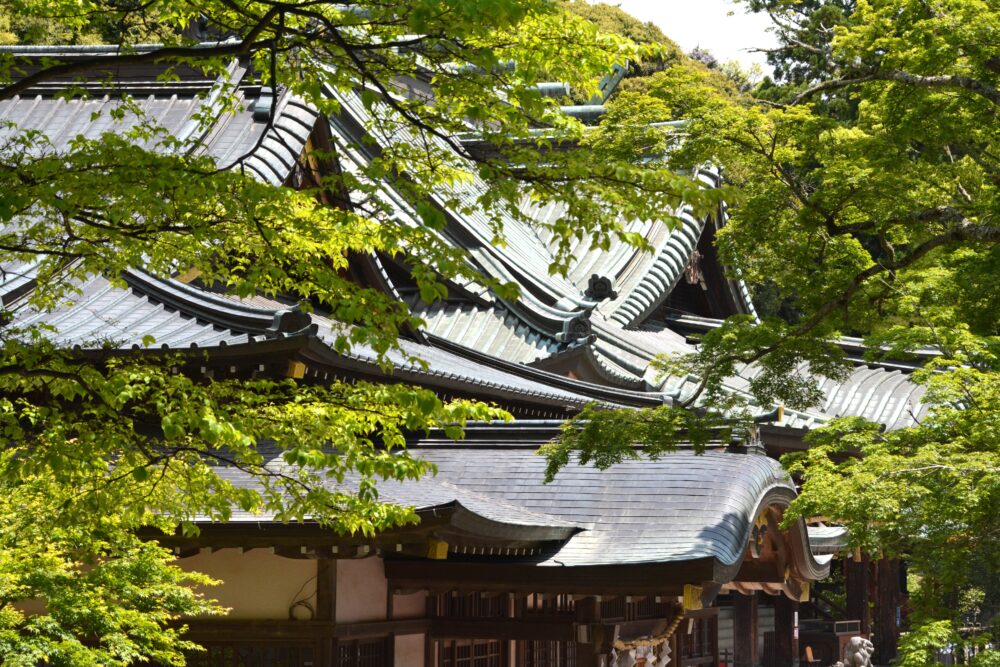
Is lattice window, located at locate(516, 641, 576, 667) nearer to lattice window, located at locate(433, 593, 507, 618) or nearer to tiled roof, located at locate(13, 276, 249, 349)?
lattice window, located at locate(433, 593, 507, 618)

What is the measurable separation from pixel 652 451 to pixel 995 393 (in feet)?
8.44

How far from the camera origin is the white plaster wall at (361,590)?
30.4 feet

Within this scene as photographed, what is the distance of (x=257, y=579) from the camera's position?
9305 millimetres

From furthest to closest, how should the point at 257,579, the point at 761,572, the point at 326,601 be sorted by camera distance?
the point at 761,572 < the point at 257,579 < the point at 326,601

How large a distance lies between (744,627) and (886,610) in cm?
570

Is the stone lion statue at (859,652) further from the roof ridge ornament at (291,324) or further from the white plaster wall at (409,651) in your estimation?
the roof ridge ornament at (291,324)

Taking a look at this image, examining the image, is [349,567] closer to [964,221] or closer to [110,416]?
[110,416]

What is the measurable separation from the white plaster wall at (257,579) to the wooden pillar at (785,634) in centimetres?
877

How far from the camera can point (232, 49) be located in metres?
5.20

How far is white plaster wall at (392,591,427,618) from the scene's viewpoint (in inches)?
395

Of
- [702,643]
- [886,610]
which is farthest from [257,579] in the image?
[886,610]

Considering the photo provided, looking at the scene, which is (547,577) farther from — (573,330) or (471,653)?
(573,330)

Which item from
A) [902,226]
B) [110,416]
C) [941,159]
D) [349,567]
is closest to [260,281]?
[110,416]

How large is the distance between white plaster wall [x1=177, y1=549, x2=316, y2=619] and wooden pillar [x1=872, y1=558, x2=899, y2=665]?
12722 millimetres
